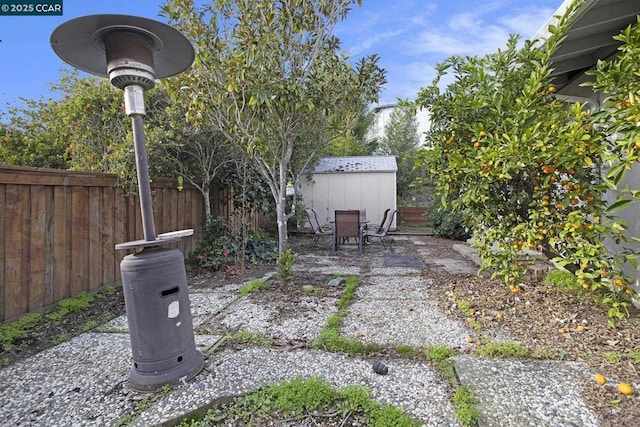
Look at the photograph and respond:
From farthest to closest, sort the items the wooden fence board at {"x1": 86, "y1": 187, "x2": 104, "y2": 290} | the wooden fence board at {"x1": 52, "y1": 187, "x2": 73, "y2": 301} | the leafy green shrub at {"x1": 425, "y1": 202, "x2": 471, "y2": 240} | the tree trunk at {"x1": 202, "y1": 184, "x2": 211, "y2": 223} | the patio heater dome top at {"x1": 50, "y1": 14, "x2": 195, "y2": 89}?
the leafy green shrub at {"x1": 425, "y1": 202, "x2": 471, "y2": 240} < the tree trunk at {"x1": 202, "y1": 184, "x2": 211, "y2": 223} < the wooden fence board at {"x1": 86, "y1": 187, "x2": 104, "y2": 290} < the wooden fence board at {"x1": 52, "y1": 187, "x2": 73, "y2": 301} < the patio heater dome top at {"x1": 50, "y1": 14, "x2": 195, "y2": 89}

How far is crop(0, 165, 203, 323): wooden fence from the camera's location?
3.11 m

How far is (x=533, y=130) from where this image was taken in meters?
2.61

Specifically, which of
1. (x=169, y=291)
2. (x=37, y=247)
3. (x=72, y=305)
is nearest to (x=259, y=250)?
(x=72, y=305)

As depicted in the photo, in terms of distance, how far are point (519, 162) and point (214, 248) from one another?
4.55 m

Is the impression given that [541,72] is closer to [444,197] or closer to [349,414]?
[444,197]

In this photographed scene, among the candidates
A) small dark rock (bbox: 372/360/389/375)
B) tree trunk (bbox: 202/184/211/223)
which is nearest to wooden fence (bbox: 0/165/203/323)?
tree trunk (bbox: 202/184/211/223)

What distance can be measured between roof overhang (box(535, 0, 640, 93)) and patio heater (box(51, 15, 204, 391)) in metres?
3.29

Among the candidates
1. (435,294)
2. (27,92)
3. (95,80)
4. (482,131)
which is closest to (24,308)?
(95,80)

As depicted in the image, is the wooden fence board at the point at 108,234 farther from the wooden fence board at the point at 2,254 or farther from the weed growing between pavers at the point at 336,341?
the weed growing between pavers at the point at 336,341

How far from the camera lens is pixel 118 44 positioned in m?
2.04

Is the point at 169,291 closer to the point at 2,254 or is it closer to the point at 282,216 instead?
the point at 2,254

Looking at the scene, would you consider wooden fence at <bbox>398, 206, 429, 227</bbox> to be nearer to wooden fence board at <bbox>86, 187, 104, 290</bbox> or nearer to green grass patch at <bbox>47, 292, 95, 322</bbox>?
wooden fence board at <bbox>86, 187, 104, 290</bbox>

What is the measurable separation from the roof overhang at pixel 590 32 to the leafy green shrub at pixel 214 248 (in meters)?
4.94

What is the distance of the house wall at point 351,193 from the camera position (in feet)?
37.4
